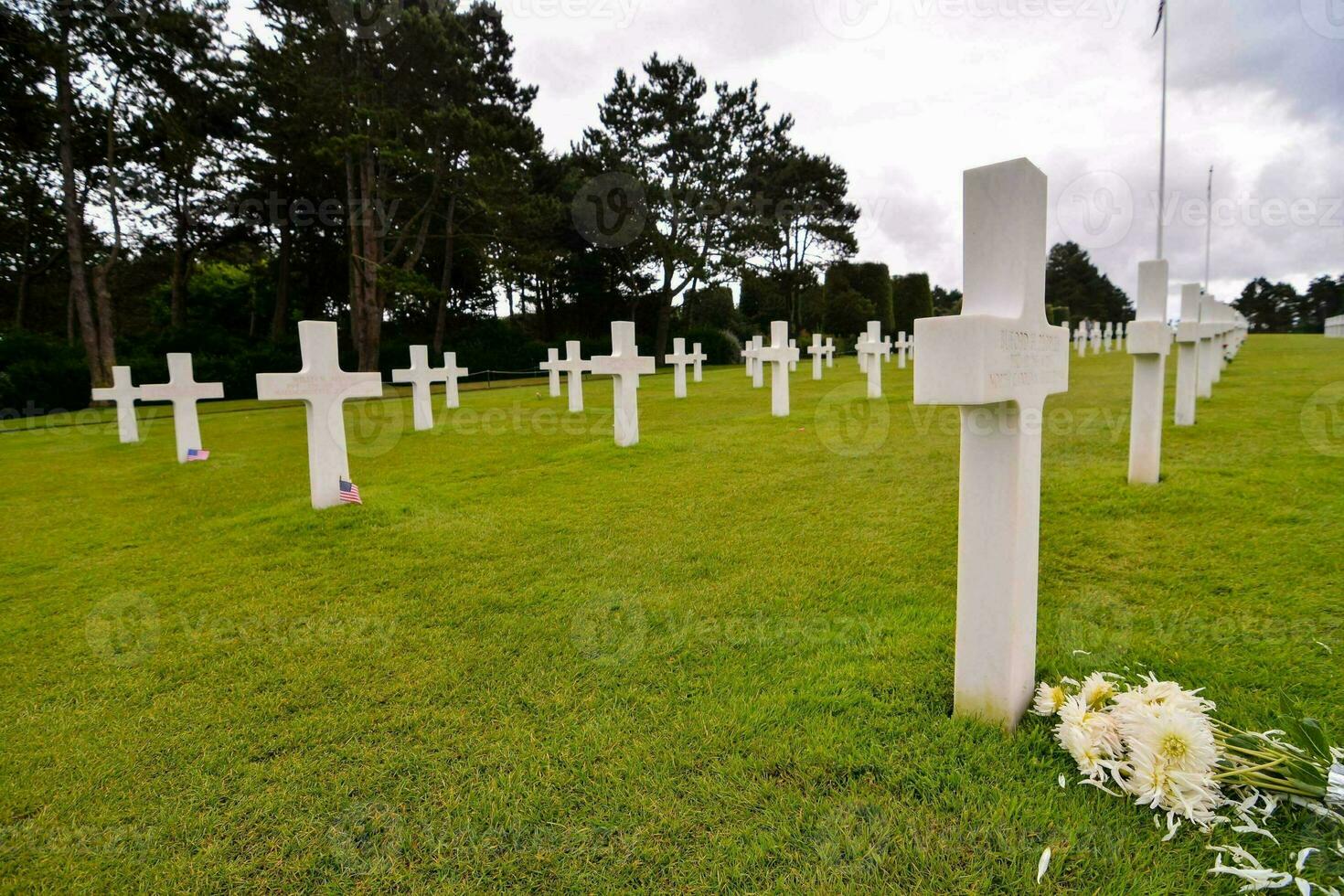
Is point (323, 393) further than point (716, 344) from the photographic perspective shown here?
No

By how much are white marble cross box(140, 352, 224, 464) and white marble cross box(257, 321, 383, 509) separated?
4.06 m

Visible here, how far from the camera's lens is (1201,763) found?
1629 mm

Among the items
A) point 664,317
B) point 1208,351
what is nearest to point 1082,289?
point 664,317

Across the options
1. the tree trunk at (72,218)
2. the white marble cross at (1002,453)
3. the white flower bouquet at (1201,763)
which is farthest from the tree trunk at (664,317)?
the white flower bouquet at (1201,763)

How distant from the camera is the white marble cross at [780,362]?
10266 mm

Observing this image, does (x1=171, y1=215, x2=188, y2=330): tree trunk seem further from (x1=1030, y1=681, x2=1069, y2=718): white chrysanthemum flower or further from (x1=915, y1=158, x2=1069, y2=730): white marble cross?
(x1=1030, y1=681, x2=1069, y2=718): white chrysanthemum flower

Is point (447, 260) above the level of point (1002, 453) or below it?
above

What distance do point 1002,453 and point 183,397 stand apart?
390 inches

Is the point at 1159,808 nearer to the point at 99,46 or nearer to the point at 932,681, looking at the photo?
the point at 932,681

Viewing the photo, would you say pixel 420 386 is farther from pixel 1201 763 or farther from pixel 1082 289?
pixel 1082 289

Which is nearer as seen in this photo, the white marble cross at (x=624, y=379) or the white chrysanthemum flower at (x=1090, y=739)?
the white chrysanthemum flower at (x=1090, y=739)

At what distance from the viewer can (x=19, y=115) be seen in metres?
19.0

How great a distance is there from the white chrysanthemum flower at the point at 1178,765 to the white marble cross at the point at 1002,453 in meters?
0.35

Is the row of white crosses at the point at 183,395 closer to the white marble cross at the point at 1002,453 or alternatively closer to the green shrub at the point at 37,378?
the white marble cross at the point at 1002,453
